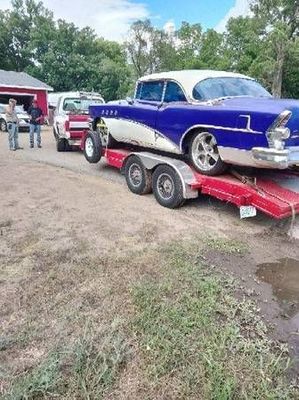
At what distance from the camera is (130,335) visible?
3.16 meters

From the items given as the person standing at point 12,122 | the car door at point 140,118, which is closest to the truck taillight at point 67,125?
the person standing at point 12,122

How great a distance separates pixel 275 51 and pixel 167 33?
47.4 ft

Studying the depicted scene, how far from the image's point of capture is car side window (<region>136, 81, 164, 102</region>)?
288 inches

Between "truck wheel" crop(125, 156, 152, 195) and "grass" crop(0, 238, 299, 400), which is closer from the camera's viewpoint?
"grass" crop(0, 238, 299, 400)

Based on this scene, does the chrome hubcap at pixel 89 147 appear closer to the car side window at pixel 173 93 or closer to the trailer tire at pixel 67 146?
the car side window at pixel 173 93

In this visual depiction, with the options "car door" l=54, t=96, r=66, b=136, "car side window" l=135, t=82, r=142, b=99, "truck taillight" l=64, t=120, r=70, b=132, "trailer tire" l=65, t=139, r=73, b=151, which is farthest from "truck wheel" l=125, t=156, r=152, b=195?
"trailer tire" l=65, t=139, r=73, b=151

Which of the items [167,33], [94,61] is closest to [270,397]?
[94,61]

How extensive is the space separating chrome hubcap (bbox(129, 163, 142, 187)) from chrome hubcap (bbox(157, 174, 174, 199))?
0.63 metres

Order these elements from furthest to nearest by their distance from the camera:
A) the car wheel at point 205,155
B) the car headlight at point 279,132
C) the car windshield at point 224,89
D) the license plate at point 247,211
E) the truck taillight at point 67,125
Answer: the truck taillight at point 67,125
the car windshield at point 224,89
the car wheel at point 205,155
the license plate at point 247,211
the car headlight at point 279,132

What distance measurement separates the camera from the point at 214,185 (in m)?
5.95

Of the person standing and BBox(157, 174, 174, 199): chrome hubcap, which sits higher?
the person standing

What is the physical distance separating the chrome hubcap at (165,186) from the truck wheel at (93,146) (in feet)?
8.52

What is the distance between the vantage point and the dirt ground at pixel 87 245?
3.40 meters

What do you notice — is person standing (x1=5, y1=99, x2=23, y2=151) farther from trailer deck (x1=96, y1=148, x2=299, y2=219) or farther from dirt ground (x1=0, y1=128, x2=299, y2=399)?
trailer deck (x1=96, y1=148, x2=299, y2=219)
